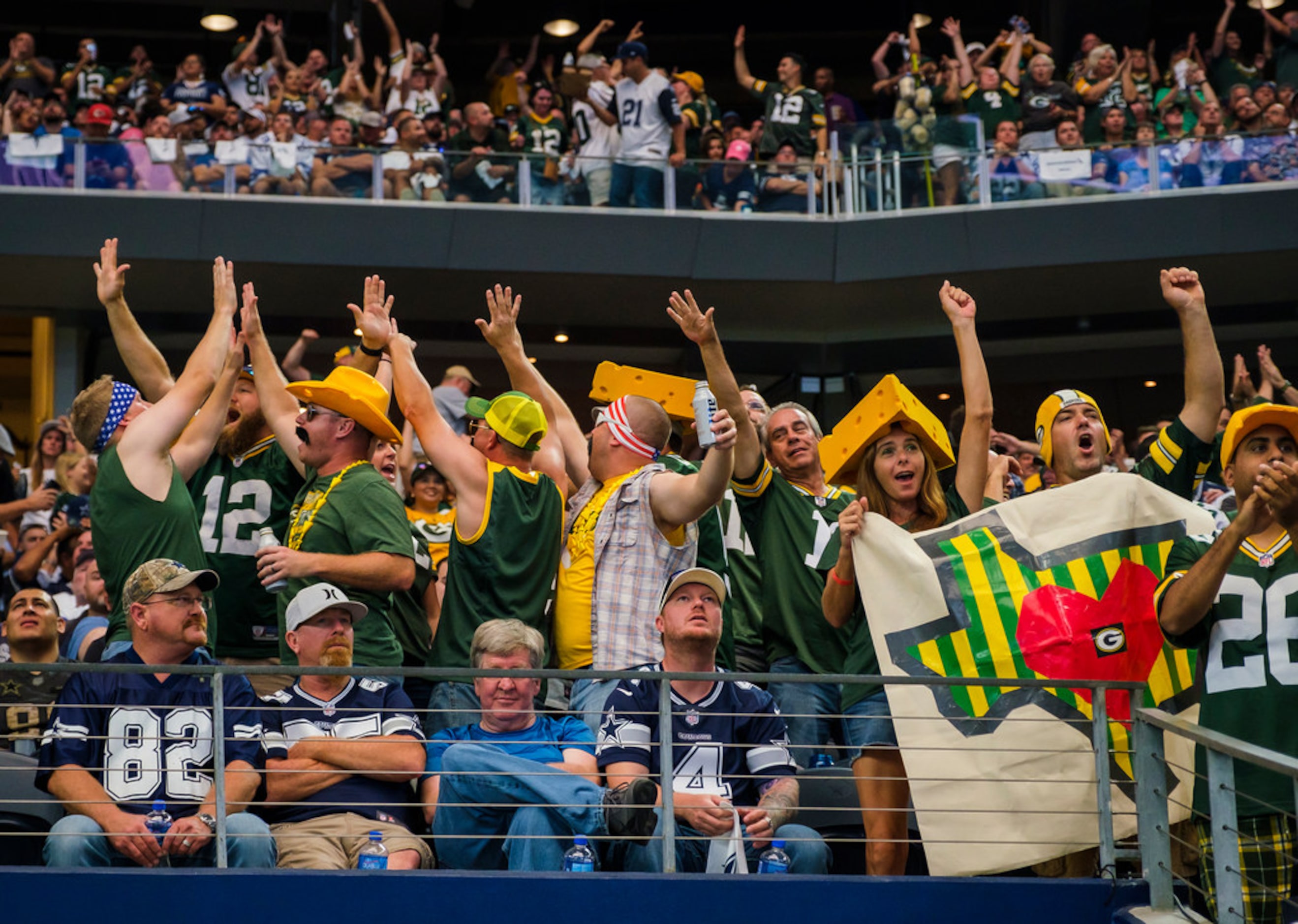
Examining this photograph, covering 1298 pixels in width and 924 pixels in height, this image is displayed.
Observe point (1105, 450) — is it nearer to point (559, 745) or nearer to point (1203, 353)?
point (1203, 353)

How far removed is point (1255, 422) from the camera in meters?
5.05

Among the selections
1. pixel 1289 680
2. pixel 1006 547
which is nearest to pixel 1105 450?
pixel 1006 547

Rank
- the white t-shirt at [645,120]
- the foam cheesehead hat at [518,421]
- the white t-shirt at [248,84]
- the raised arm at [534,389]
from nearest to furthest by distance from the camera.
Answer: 1. the foam cheesehead hat at [518,421]
2. the raised arm at [534,389]
3. the white t-shirt at [645,120]
4. the white t-shirt at [248,84]

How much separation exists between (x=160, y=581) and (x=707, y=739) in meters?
1.84

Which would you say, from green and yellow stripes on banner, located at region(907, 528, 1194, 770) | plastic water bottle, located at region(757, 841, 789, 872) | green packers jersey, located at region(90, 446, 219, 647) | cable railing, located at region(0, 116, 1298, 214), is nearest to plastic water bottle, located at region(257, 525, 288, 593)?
green packers jersey, located at region(90, 446, 219, 647)

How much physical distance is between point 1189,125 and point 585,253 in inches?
227

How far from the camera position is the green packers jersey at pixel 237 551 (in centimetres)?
622

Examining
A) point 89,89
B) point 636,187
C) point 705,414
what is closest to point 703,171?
point 636,187

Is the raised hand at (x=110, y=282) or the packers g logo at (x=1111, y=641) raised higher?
the raised hand at (x=110, y=282)

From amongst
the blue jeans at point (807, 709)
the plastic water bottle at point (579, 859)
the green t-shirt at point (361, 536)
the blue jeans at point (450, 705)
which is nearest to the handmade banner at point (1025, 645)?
the blue jeans at point (807, 709)

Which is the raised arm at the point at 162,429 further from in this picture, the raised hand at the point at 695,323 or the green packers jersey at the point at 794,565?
the green packers jersey at the point at 794,565

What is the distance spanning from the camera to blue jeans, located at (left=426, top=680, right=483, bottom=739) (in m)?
5.68

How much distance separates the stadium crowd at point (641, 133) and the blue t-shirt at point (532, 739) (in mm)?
9777

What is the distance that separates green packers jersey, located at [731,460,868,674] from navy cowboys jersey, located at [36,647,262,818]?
80.4 inches
